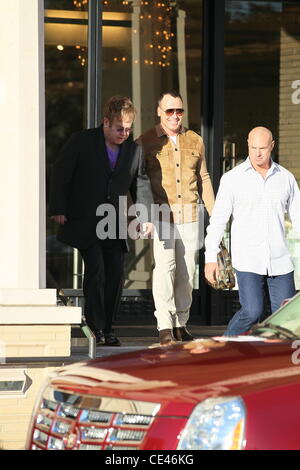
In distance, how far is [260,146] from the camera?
344 inches

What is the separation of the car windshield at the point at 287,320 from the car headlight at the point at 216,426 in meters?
1.05

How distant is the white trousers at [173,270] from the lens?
991cm

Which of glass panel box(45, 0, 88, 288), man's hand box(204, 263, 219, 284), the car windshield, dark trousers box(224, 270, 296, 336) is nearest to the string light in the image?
glass panel box(45, 0, 88, 288)

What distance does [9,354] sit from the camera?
29.7ft

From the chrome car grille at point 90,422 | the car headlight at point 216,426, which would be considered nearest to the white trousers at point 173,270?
the chrome car grille at point 90,422

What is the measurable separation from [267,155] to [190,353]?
356 cm

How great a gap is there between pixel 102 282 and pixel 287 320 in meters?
4.07

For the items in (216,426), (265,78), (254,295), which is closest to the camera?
(216,426)

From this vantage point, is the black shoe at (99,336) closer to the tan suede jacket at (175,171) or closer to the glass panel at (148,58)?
the tan suede jacket at (175,171)

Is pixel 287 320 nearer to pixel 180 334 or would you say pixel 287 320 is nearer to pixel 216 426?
pixel 216 426

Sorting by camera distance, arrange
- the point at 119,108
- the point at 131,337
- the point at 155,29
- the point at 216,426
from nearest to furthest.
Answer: the point at 216,426
the point at 119,108
the point at 131,337
the point at 155,29

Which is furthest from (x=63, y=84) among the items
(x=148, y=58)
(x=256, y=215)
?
(x=256, y=215)
